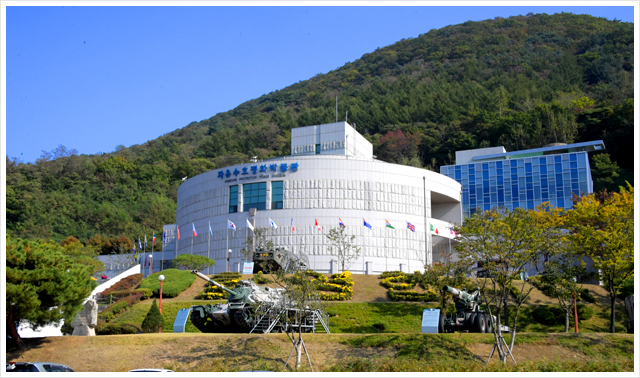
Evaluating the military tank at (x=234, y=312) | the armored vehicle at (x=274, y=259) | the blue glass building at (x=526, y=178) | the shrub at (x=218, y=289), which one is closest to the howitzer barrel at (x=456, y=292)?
the military tank at (x=234, y=312)

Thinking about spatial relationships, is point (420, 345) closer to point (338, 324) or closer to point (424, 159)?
point (338, 324)

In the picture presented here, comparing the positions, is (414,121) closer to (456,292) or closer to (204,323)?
(456,292)

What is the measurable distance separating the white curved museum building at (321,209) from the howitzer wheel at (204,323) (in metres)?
23.8

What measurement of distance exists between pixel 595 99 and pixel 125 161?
79.7 meters

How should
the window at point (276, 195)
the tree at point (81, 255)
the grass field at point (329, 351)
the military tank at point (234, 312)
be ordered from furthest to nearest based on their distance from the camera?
the window at point (276, 195), the tree at point (81, 255), the military tank at point (234, 312), the grass field at point (329, 351)

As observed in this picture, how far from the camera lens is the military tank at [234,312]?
2766cm

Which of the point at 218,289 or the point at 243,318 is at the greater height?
the point at 218,289

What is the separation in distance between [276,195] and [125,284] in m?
15.4

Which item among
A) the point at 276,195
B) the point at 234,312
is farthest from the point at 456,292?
the point at 276,195

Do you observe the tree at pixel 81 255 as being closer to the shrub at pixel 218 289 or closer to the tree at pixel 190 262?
the tree at pixel 190 262

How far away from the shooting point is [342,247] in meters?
53.9

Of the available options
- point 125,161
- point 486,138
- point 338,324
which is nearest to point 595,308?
point 338,324

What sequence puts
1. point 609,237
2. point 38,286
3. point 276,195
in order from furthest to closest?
point 276,195 < point 609,237 < point 38,286

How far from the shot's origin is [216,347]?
24.8m
